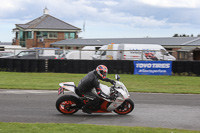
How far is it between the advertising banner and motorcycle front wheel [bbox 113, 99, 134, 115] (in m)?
13.3

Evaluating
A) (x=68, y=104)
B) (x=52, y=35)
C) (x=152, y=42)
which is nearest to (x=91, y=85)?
(x=68, y=104)

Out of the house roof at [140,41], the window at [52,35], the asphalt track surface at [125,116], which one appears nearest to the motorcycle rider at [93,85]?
the asphalt track surface at [125,116]

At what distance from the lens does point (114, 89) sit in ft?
31.9

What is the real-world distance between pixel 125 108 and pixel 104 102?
2.31 ft

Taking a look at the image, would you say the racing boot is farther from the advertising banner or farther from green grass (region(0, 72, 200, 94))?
the advertising banner

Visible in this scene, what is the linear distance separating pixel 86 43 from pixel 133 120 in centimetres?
4914

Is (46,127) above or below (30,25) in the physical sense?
below

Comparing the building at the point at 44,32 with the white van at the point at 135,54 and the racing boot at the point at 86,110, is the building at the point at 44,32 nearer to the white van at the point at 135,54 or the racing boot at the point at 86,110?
the white van at the point at 135,54

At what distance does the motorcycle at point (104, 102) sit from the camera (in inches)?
381

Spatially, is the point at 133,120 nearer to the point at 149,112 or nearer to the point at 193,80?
the point at 149,112

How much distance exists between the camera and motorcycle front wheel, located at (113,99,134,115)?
395 inches

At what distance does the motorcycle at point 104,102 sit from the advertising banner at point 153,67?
43.8 ft

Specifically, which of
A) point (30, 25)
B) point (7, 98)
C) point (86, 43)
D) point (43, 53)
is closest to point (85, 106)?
point (7, 98)

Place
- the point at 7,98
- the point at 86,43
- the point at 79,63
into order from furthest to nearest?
the point at 86,43 → the point at 79,63 → the point at 7,98
